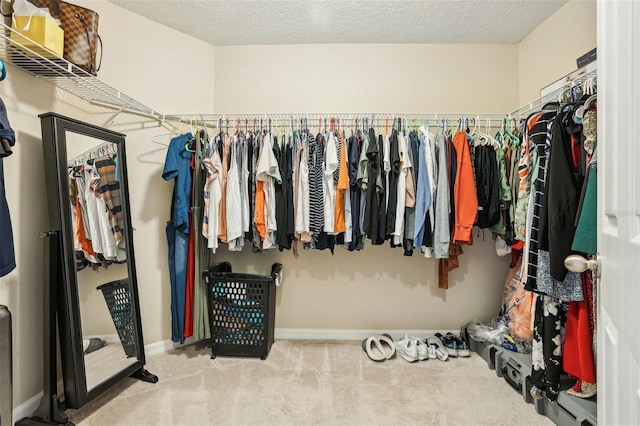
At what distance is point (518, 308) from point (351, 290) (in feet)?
3.94

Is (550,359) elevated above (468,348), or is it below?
above

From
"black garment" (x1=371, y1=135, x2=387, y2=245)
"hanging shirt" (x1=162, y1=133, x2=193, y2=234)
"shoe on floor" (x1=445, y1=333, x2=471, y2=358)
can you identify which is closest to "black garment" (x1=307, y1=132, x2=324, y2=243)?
"black garment" (x1=371, y1=135, x2=387, y2=245)

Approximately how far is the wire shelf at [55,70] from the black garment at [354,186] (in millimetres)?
1487

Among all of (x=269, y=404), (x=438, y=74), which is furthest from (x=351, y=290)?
(x=438, y=74)

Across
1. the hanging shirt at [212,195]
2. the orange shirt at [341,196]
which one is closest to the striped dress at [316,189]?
the orange shirt at [341,196]

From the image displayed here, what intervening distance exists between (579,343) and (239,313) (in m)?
1.95

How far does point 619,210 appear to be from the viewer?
61 centimetres

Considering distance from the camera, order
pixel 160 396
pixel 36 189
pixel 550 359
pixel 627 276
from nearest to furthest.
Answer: pixel 627 276 → pixel 550 359 → pixel 36 189 → pixel 160 396

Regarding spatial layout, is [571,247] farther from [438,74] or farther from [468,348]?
[438,74]

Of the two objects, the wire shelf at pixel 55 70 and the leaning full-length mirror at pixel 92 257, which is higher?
the wire shelf at pixel 55 70

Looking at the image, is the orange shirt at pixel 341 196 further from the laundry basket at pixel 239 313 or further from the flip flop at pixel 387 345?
the flip flop at pixel 387 345

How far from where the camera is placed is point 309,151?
2.08 metres

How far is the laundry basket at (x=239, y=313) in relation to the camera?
85.7 inches

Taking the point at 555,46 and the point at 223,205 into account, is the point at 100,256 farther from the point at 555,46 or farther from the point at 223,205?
the point at 555,46
